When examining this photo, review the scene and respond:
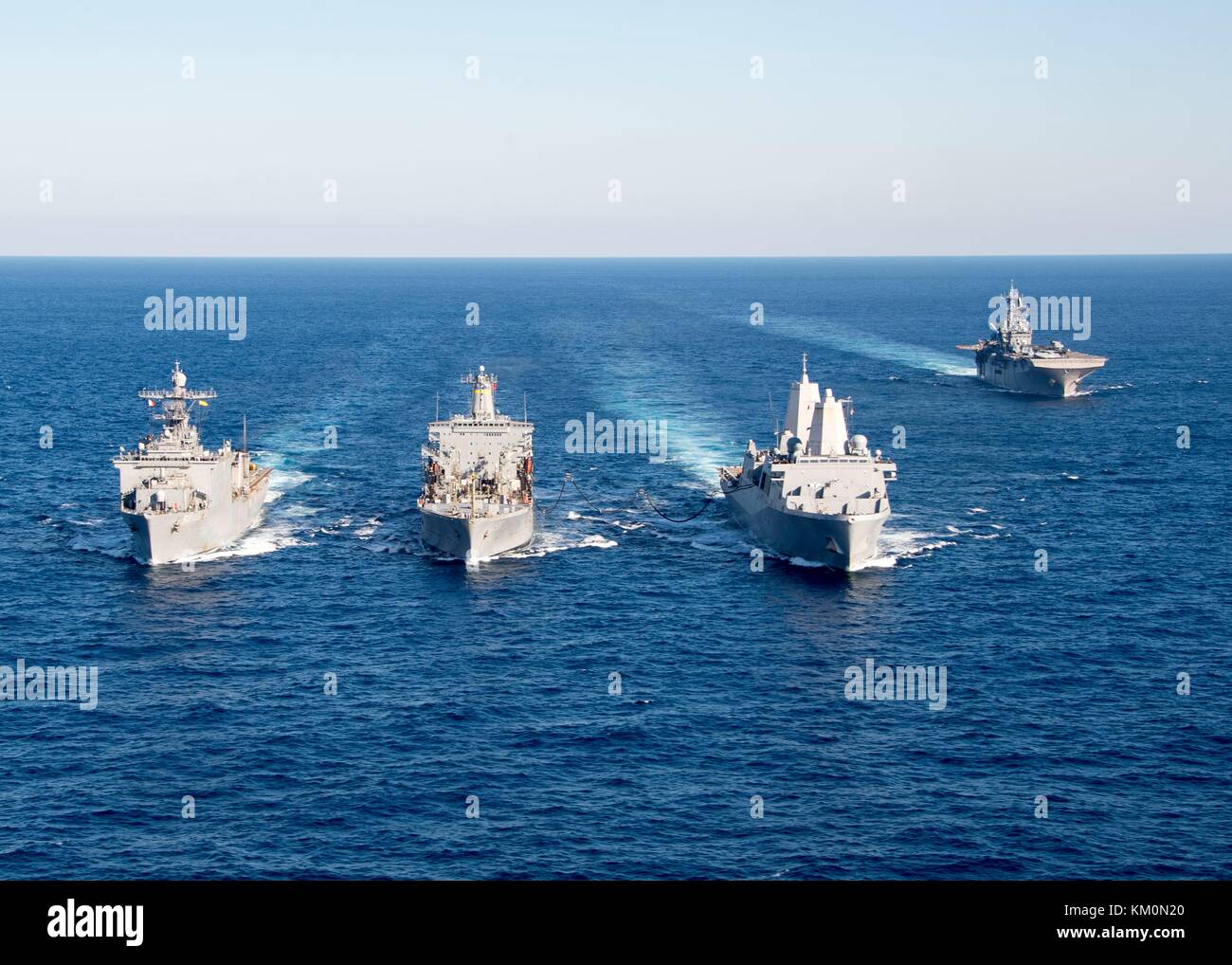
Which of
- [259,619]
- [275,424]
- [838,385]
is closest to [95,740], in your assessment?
[259,619]

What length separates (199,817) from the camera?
54812 millimetres

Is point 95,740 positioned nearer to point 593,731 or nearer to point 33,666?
point 33,666

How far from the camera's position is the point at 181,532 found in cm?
9606

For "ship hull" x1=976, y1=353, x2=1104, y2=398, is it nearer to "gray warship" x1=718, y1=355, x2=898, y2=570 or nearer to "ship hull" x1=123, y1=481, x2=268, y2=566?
"gray warship" x1=718, y1=355, x2=898, y2=570

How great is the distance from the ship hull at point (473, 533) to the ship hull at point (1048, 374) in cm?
10871

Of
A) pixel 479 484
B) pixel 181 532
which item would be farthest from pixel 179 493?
pixel 479 484

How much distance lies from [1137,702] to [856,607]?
21099 millimetres

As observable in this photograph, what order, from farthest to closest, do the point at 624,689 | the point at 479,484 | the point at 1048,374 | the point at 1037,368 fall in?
1. the point at 1037,368
2. the point at 1048,374
3. the point at 479,484
4. the point at 624,689
